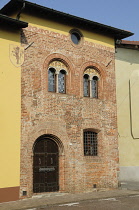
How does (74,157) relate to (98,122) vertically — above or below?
below

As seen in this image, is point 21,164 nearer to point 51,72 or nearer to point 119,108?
point 51,72

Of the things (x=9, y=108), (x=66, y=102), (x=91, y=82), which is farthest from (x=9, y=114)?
(x=91, y=82)

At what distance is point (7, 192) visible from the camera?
39.6 feet

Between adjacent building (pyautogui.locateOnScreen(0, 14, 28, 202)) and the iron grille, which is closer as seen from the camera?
adjacent building (pyautogui.locateOnScreen(0, 14, 28, 202))

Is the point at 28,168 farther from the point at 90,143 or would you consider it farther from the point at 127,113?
the point at 127,113

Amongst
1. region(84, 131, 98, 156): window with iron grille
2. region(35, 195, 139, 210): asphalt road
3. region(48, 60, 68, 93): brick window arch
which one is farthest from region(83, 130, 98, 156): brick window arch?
region(35, 195, 139, 210): asphalt road

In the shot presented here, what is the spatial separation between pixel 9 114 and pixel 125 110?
710 centimetres

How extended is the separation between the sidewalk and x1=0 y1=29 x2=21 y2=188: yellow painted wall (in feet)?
3.02

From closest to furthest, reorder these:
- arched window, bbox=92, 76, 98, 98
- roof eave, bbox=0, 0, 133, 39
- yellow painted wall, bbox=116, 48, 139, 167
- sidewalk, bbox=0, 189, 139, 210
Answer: sidewalk, bbox=0, 189, 139, 210
roof eave, bbox=0, 0, 133, 39
arched window, bbox=92, 76, 98, 98
yellow painted wall, bbox=116, 48, 139, 167

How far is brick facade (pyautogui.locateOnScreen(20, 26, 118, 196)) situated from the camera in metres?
13.4

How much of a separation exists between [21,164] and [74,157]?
2.76 metres

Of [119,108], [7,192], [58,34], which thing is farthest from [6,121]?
[119,108]

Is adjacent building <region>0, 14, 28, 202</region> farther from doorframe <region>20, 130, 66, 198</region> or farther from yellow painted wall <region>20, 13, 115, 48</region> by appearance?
yellow painted wall <region>20, 13, 115, 48</region>

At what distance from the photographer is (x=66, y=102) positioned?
14.6 meters
